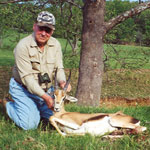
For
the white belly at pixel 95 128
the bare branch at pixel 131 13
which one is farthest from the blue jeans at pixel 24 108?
the bare branch at pixel 131 13

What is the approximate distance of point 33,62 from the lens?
516 cm

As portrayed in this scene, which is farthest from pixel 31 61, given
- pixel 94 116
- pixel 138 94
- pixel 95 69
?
pixel 138 94

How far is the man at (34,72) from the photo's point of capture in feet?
16.2

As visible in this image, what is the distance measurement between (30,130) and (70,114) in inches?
27.0

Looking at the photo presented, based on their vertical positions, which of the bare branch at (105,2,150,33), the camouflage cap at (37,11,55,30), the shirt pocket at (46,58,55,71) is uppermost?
the bare branch at (105,2,150,33)

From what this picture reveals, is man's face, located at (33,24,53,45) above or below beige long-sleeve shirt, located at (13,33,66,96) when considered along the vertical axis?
above

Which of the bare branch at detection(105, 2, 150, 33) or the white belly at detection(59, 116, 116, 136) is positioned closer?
the white belly at detection(59, 116, 116, 136)

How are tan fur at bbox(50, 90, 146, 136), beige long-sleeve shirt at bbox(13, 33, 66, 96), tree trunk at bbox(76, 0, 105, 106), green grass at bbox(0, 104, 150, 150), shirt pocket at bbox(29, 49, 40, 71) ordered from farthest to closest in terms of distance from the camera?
tree trunk at bbox(76, 0, 105, 106), shirt pocket at bbox(29, 49, 40, 71), beige long-sleeve shirt at bbox(13, 33, 66, 96), tan fur at bbox(50, 90, 146, 136), green grass at bbox(0, 104, 150, 150)

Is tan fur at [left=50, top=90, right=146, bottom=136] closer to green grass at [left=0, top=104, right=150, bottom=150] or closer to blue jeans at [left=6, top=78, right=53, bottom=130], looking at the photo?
green grass at [left=0, top=104, right=150, bottom=150]

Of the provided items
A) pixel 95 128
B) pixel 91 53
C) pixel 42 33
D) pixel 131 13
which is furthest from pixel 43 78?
pixel 131 13

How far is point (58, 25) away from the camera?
995cm

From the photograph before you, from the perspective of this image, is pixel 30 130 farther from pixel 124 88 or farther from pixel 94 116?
pixel 124 88

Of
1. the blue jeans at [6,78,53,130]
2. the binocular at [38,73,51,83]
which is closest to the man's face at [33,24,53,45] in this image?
the binocular at [38,73,51,83]

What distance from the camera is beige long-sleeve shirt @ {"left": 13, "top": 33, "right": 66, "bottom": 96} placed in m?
4.89
